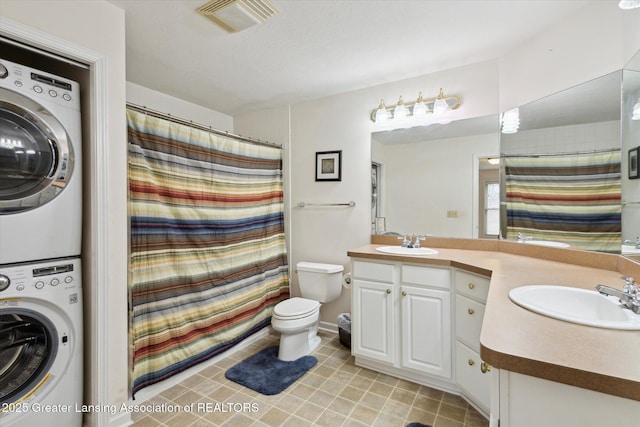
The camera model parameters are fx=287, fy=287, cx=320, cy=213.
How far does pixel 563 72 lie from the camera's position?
1761 millimetres

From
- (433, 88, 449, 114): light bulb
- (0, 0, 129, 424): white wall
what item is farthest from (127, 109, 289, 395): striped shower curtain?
(433, 88, 449, 114): light bulb

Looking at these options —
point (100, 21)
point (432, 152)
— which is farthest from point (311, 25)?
point (432, 152)

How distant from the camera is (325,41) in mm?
1931

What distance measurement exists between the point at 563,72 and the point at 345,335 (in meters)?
2.43

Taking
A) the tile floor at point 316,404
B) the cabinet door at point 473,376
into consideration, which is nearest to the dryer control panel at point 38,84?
the tile floor at point 316,404

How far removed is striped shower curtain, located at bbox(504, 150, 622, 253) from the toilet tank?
1439 millimetres

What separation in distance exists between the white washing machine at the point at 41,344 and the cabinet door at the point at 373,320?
169 cm

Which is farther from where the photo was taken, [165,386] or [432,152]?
[432,152]

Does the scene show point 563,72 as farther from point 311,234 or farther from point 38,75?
point 38,75

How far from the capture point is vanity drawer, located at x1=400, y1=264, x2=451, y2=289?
6.16 feet

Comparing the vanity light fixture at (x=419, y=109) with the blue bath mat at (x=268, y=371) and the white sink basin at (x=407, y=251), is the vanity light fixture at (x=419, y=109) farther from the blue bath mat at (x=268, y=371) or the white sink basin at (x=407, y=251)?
the blue bath mat at (x=268, y=371)

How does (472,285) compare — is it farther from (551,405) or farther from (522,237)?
(551,405)

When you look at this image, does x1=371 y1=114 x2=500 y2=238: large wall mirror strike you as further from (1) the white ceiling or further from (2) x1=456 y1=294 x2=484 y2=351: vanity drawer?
(2) x1=456 y1=294 x2=484 y2=351: vanity drawer

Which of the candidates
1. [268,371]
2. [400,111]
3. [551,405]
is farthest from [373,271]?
[551,405]
